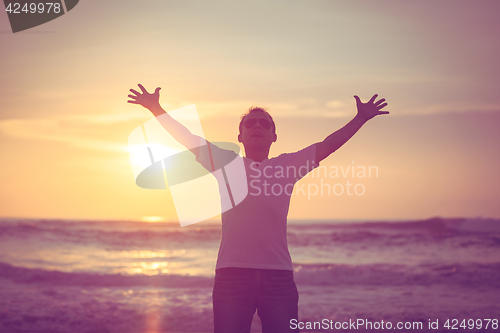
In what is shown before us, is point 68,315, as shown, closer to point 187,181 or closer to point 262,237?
point 187,181

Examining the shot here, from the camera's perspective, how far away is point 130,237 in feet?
66.3

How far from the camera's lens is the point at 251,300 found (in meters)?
2.31

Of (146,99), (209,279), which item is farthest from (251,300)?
A: (209,279)

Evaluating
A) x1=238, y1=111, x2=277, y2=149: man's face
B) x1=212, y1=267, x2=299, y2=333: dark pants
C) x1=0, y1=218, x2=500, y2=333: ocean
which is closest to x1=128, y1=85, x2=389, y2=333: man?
x1=212, y1=267, x2=299, y2=333: dark pants

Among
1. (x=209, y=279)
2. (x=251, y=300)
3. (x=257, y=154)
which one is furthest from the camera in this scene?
(x=209, y=279)

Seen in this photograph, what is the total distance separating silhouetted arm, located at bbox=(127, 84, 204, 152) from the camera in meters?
2.57

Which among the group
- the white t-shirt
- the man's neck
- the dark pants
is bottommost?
the dark pants

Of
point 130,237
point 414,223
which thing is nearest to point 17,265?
point 130,237

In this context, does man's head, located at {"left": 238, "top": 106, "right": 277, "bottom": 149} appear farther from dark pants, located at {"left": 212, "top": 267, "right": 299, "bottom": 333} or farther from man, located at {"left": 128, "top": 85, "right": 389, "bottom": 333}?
dark pants, located at {"left": 212, "top": 267, "right": 299, "bottom": 333}

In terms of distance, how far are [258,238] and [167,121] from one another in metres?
0.93

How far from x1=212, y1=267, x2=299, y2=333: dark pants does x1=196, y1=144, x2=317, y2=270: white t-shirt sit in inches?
2.3

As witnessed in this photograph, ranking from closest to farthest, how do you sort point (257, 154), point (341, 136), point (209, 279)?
point (341, 136)
point (257, 154)
point (209, 279)

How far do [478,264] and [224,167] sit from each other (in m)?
14.1

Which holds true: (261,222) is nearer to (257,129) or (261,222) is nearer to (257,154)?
(257,154)
